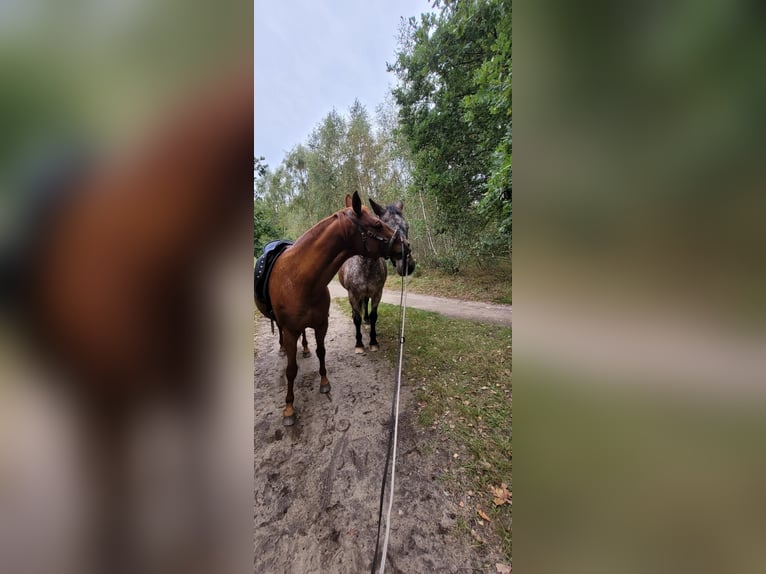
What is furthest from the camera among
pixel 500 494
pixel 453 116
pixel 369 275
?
pixel 453 116

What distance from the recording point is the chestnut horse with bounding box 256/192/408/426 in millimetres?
2457

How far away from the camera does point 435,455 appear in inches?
85.4

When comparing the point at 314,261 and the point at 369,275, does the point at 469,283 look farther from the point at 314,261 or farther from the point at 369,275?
the point at 314,261

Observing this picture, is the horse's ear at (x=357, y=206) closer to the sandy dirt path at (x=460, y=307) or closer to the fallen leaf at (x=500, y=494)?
the fallen leaf at (x=500, y=494)
